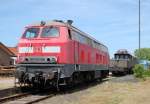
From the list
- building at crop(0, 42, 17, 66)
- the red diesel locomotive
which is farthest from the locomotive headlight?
building at crop(0, 42, 17, 66)

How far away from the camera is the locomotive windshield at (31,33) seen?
21.2 meters

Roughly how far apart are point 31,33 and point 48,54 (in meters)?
1.74

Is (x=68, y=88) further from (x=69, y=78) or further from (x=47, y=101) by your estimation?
(x=47, y=101)

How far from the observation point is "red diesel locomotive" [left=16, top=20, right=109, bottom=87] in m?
20.0

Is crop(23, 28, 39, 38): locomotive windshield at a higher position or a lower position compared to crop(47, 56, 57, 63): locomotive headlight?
higher

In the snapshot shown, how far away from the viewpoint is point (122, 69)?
4969cm

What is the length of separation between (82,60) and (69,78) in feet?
8.68

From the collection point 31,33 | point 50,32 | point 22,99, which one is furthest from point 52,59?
point 22,99

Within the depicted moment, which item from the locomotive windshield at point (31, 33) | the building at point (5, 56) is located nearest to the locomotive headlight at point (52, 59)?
the locomotive windshield at point (31, 33)

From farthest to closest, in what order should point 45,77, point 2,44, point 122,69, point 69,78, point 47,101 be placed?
1. point 2,44
2. point 122,69
3. point 69,78
4. point 45,77
5. point 47,101

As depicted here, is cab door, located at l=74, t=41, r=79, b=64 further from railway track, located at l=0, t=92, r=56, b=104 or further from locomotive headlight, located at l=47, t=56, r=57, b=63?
railway track, located at l=0, t=92, r=56, b=104

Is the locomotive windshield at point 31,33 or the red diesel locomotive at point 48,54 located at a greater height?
the locomotive windshield at point 31,33

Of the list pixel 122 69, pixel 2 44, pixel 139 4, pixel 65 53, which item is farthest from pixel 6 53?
pixel 65 53

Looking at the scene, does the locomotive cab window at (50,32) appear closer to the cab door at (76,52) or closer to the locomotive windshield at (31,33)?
the locomotive windshield at (31,33)
